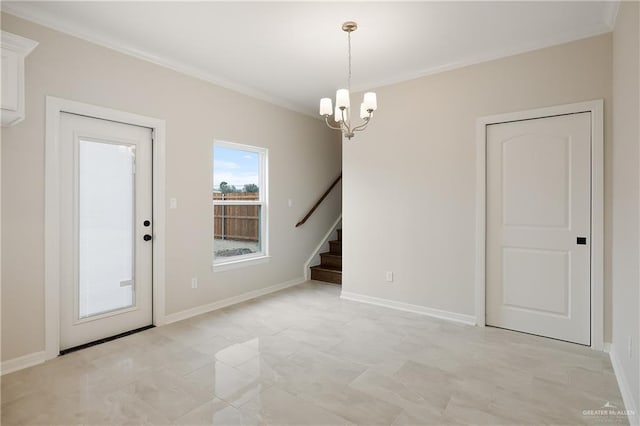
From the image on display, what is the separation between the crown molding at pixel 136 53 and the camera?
2.62m

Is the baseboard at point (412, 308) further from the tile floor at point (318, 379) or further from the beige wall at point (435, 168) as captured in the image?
the tile floor at point (318, 379)

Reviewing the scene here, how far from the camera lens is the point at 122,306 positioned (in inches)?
133

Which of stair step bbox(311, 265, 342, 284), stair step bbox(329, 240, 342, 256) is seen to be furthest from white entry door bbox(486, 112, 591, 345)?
stair step bbox(329, 240, 342, 256)

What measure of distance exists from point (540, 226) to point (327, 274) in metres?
3.03

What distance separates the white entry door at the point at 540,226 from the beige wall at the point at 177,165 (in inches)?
109

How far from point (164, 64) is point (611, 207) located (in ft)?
14.2

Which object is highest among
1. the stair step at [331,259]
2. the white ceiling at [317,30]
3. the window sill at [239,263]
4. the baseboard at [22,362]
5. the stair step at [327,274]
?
the white ceiling at [317,30]

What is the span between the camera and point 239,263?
4480 millimetres

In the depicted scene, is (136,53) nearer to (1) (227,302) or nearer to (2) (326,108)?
(2) (326,108)

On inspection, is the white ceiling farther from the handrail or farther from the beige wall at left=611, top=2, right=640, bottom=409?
the handrail

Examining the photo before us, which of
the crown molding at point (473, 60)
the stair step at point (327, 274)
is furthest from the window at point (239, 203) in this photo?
the crown molding at point (473, 60)

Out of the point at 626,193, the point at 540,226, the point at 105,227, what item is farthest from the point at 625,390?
the point at 105,227

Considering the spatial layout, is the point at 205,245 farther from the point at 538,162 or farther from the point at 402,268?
the point at 538,162

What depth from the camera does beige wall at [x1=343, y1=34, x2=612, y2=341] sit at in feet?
10.3
